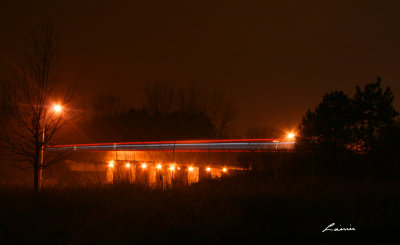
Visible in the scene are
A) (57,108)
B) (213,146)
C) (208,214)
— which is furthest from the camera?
(213,146)

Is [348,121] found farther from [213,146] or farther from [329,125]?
[213,146]

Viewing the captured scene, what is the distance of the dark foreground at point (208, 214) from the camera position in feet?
23.4

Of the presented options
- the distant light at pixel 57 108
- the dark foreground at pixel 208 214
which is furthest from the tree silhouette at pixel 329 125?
the distant light at pixel 57 108

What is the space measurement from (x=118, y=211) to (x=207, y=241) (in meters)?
2.93

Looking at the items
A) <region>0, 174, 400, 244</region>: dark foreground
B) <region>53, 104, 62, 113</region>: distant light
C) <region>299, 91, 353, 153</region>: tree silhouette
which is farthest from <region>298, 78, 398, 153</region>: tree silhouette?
<region>53, 104, 62, 113</region>: distant light

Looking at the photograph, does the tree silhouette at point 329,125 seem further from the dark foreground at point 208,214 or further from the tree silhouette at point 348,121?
the dark foreground at point 208,214

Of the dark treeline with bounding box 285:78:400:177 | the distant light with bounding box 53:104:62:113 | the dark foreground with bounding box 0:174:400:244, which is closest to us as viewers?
the dark foreground with bounding box 0:174:400:244

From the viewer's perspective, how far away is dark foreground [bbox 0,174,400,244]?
712 cm

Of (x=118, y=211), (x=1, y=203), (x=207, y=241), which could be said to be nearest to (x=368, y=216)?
(x=207, y=241)

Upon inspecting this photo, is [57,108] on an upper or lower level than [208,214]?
upper

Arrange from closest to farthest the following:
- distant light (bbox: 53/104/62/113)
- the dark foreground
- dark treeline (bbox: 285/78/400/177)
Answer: the dark foreground < distant light (bbox: 53/104/62/113) < dark treeline (bbox: 285/78/400/177)

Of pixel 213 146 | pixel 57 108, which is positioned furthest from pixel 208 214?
pixel 213 146

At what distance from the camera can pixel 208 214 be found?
26.7 feet

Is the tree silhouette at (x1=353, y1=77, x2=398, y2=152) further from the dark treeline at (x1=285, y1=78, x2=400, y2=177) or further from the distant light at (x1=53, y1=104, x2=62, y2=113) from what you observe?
the distant light at (x1=53, y1=104, x2=62, y2=113)
